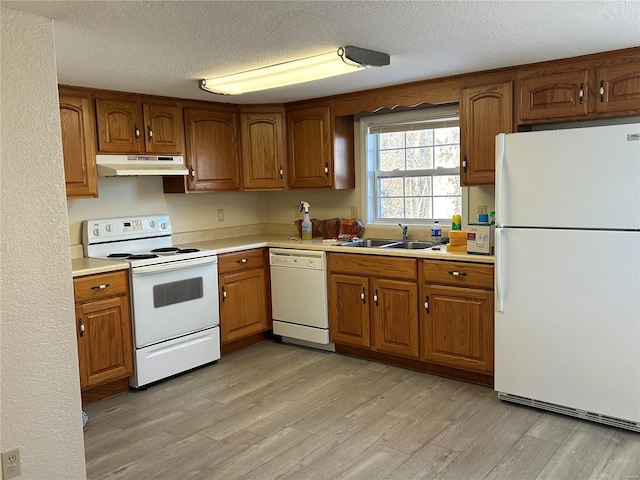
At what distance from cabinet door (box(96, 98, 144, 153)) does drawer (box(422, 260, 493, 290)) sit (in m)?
2.29

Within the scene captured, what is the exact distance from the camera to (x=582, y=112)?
3332 millimetres

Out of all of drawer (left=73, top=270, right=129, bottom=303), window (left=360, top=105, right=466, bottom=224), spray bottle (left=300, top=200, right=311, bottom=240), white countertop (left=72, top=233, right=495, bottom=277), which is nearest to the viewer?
drawer (left=73, top=270, right=129, bottom=303)

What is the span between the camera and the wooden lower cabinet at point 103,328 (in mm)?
3461

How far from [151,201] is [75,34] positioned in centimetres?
211

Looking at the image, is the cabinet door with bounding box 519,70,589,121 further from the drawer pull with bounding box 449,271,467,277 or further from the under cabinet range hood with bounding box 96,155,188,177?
the under cabinet range hood with bounding box 96,155,188,177

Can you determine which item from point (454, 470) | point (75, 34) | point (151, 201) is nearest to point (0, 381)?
point (75, 34)

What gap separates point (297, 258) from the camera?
4508mm

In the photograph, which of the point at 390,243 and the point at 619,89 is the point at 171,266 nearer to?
the point at 390,243

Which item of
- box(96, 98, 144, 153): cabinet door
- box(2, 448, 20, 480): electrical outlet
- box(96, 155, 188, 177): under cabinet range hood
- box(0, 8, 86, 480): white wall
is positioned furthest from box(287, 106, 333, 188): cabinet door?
box(2, 448, 20, 480): electrical outlet

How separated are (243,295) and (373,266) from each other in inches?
44.8

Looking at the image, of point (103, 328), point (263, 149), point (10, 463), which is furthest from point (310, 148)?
point (10, 463)

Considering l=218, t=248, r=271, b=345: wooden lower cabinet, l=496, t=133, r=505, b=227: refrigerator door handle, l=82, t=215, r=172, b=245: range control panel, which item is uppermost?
l=496, t=133, r=505, b=227: refrigerator door handle

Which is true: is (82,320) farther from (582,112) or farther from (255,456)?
(582,112)

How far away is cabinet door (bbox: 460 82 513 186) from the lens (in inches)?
142
